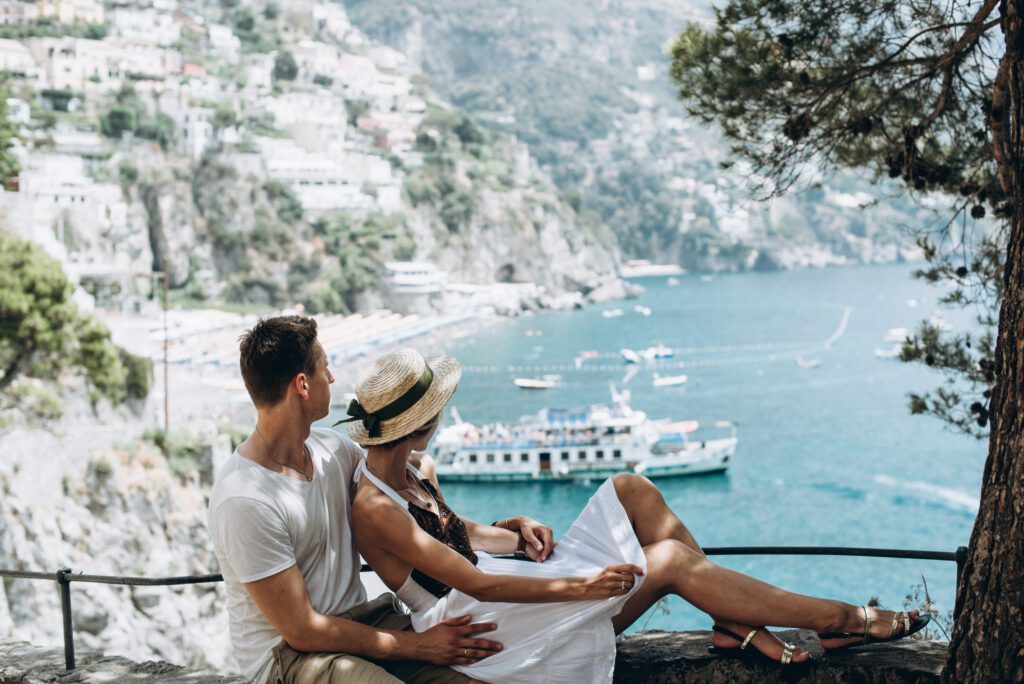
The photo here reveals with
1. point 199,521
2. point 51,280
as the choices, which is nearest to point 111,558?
point 199,521

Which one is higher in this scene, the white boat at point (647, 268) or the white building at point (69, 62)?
the white building at point (69, 62)

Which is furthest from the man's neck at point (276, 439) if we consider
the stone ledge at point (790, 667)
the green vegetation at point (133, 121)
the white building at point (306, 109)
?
the white building at point (306, 109)

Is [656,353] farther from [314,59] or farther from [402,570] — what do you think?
[402,570]

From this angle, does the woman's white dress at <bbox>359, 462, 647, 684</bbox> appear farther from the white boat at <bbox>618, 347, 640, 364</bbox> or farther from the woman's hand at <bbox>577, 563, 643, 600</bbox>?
the white boat at <bbox>618, 347, 640, 364</bbox>

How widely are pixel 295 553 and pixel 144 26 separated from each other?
60.0 meters

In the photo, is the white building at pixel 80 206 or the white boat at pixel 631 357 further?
the white boat at pixel 631 357

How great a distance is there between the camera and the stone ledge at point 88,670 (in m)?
1.82

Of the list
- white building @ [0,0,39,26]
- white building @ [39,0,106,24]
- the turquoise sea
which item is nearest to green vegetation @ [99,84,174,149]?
white building @ [39,0,106,24]

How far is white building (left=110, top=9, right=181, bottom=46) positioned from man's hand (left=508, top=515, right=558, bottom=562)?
5672 centimetres

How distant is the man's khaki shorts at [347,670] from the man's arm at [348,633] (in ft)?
0.05

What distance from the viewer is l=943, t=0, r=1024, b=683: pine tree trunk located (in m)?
1.38

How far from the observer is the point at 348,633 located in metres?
1.44

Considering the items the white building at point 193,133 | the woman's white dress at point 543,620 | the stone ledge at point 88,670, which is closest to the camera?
the woman's white dress at point 543,620

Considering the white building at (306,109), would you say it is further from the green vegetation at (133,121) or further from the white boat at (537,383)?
the white boat at (537,383)
